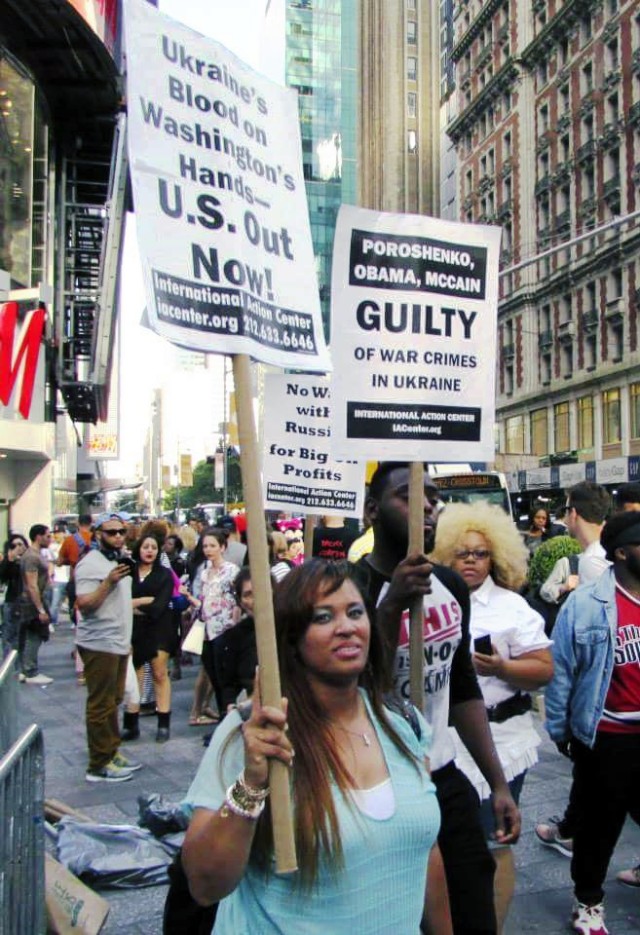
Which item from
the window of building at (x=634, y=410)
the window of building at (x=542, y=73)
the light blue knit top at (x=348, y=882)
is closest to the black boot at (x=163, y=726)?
the light blue knit top at (x=348, y=882)

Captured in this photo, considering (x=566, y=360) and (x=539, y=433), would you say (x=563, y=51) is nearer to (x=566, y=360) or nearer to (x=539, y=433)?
(x=566, y=360)

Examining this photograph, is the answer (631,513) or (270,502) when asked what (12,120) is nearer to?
(270,502)

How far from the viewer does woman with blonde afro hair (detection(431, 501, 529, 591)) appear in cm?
415

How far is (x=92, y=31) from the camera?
934 inches

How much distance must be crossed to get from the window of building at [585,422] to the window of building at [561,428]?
55.1 inches

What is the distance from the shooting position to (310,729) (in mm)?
2232

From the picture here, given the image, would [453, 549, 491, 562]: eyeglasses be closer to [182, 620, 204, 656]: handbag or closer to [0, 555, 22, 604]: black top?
[182, 620, 204, 656]: handbag

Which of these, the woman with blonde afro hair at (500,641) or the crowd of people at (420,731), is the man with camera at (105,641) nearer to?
the crowd of people at (420,731)

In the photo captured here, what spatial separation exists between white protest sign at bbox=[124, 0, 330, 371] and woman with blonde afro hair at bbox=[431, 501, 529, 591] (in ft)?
5.35

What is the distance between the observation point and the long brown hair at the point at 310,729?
6.86 ft

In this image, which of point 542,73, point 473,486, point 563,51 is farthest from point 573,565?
point 542,73

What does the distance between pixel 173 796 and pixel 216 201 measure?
509 centimetres

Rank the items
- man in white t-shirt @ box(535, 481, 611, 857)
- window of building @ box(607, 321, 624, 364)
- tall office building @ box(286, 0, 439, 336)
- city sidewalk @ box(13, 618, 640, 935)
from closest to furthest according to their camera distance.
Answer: city sidewalk @ box(13, 618, 640, 935) → man in white t-shirt @ box(535, 481, 611, 857) → window of building @ box(607, 321, 624, 364) → tall office building @ box(286, 0, 439, 336)

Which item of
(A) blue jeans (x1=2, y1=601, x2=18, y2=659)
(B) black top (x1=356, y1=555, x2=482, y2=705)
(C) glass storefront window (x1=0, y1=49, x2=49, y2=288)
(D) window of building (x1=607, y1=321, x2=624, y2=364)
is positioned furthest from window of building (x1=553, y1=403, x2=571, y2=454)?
(B) black top (x1=356, y1=555, x2=482, y2=705)
